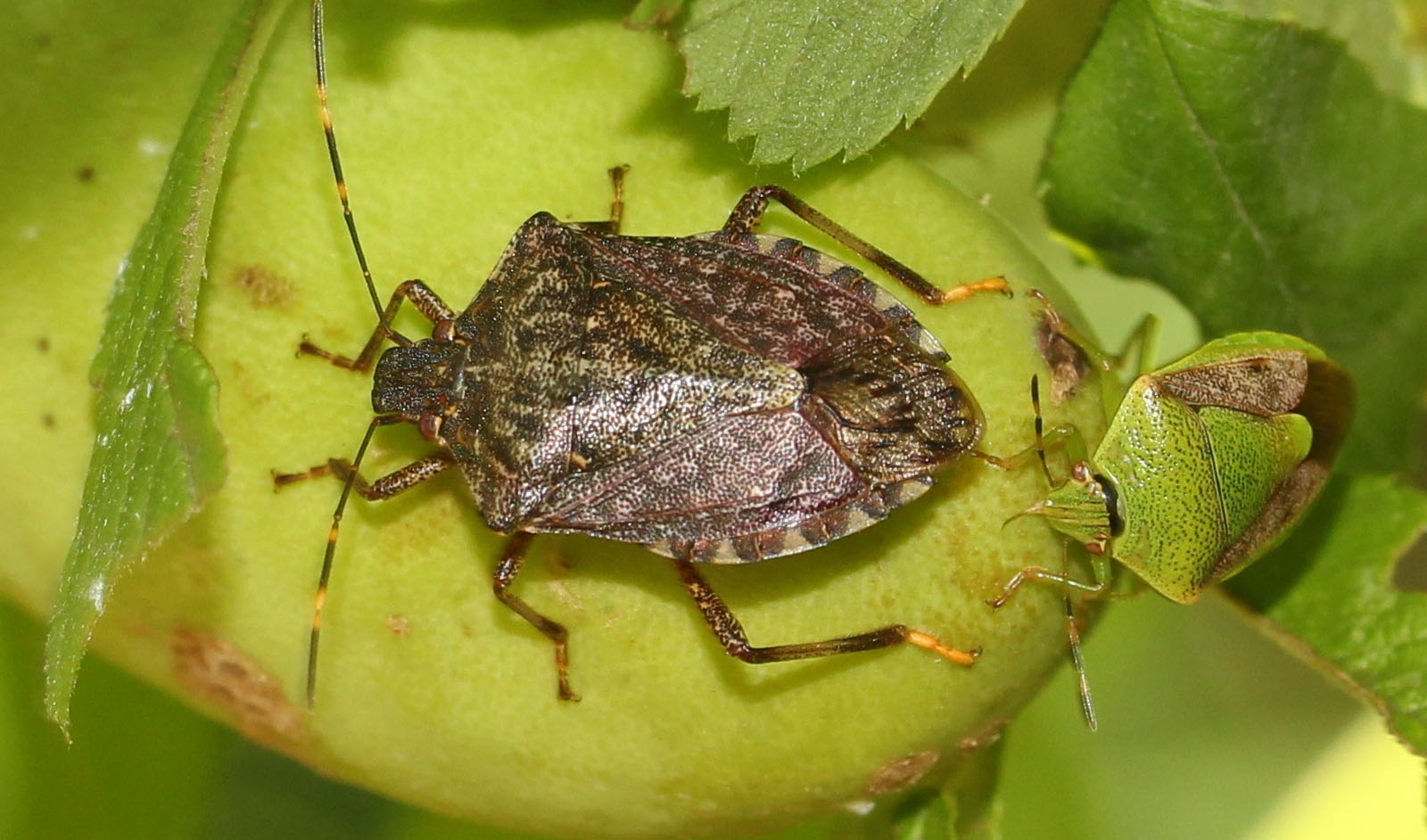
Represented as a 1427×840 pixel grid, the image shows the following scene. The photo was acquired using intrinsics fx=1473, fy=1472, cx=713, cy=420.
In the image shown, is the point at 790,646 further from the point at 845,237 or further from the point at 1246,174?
the point at 1246,174

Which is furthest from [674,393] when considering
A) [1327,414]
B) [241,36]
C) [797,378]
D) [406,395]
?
[1327,414]

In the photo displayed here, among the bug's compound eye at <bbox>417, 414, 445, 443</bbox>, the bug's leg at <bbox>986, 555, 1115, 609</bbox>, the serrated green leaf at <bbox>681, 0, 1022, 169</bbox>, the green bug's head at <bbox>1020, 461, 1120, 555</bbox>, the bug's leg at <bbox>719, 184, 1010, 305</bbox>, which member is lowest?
the bug's leg at <bbox>986, 555, 1115, 609</bbox>

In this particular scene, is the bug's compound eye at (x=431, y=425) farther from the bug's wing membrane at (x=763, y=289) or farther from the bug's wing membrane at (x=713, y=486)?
the bug's wing membrane at (x=763, y=289)

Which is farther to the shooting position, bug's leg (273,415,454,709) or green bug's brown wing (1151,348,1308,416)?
green bug's brown wing (1151,348,1308,416)

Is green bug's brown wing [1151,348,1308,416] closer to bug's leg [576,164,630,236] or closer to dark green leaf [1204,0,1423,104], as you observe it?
dark green leaf [1204,0,1423,104]

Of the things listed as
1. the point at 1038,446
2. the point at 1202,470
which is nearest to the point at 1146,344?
the point at 1202,470

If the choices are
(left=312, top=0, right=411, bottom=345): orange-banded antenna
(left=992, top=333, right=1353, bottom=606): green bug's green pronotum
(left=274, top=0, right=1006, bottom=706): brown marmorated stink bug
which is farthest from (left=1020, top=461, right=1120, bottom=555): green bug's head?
(left=312, top=0, right=411, bottom=345): orange-banded antenna

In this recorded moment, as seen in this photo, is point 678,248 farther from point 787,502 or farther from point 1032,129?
point 1032,129
